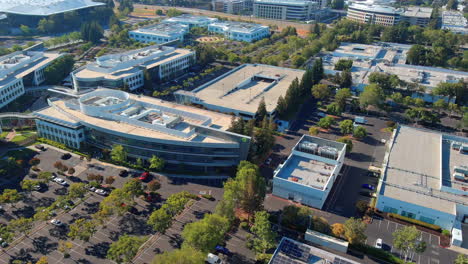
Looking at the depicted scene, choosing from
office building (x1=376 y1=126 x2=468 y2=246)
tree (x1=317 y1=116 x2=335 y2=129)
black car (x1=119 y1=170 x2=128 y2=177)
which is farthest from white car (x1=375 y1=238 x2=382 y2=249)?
black car (x1=119 y1=170 x2=128 y2=177)

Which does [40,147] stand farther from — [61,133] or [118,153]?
[118,153]

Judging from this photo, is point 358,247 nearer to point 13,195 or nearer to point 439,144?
point 439,144

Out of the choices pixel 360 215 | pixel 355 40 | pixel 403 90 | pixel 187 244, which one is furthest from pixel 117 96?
pixel 355 40

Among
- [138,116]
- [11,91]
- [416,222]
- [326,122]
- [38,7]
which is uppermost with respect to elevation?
[38,7]

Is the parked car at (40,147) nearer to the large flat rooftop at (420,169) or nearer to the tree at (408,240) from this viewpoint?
the large flat rooftop at (420,169)

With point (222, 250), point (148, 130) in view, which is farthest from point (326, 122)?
point (222, 250)

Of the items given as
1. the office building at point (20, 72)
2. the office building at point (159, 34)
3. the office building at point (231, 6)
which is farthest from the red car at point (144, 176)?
the office building at point (231, 6)
